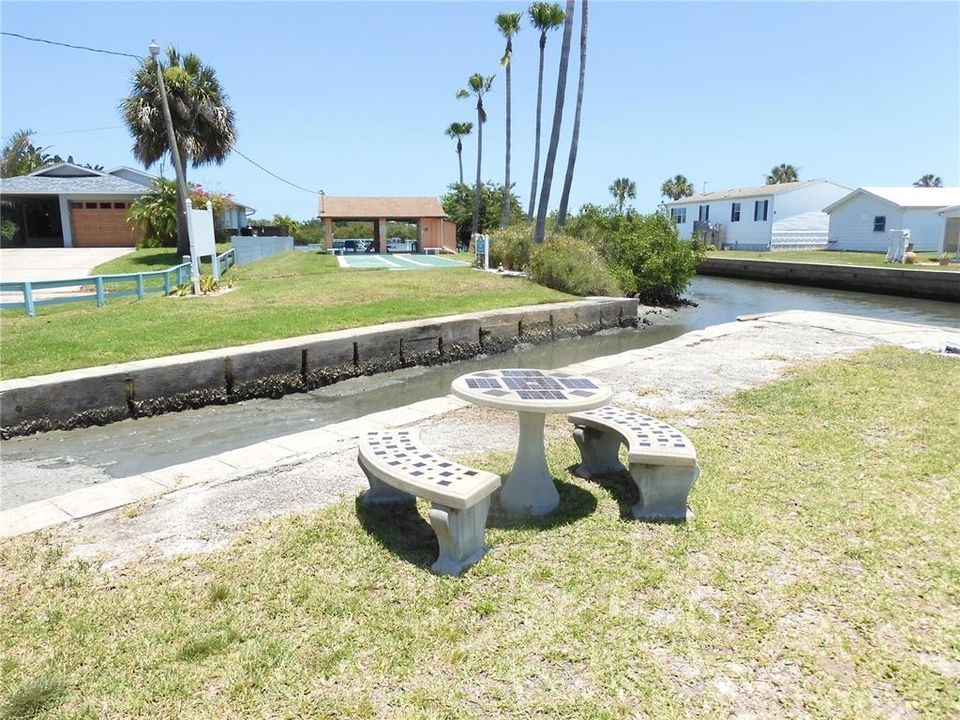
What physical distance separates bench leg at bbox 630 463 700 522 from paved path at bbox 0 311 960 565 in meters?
1.60

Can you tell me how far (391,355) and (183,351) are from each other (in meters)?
3.21

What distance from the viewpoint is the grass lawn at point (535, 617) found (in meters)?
2.36

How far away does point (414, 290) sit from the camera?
1558cm

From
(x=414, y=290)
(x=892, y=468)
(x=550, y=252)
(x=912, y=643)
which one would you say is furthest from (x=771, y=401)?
(x=550, y=252)

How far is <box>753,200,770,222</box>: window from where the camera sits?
37.7 m

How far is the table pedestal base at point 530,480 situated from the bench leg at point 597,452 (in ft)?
2.13

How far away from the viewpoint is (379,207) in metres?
35.2

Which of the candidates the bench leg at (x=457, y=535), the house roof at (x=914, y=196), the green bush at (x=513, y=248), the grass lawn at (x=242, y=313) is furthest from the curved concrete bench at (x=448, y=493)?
the house roof at (x=914, y=196)

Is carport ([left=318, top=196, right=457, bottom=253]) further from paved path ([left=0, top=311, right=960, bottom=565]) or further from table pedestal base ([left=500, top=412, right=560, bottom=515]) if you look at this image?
table pedestal base ([left=500, top=412, right=560, bottom=515])

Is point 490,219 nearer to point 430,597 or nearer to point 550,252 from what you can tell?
point 550,252

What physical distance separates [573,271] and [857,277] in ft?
41.5

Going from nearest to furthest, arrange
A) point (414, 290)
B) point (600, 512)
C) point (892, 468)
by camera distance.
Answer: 1. point (600, 512)
2. point (892, 468)
3. point (414, 290)

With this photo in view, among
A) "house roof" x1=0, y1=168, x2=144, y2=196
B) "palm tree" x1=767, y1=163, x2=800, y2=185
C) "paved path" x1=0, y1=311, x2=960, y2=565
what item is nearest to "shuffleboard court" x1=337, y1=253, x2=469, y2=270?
"house roof" x1=0, y1=168, x2=144, y2=196

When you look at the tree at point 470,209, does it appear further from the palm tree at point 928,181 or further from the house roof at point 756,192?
the palm tree at point 928,181
